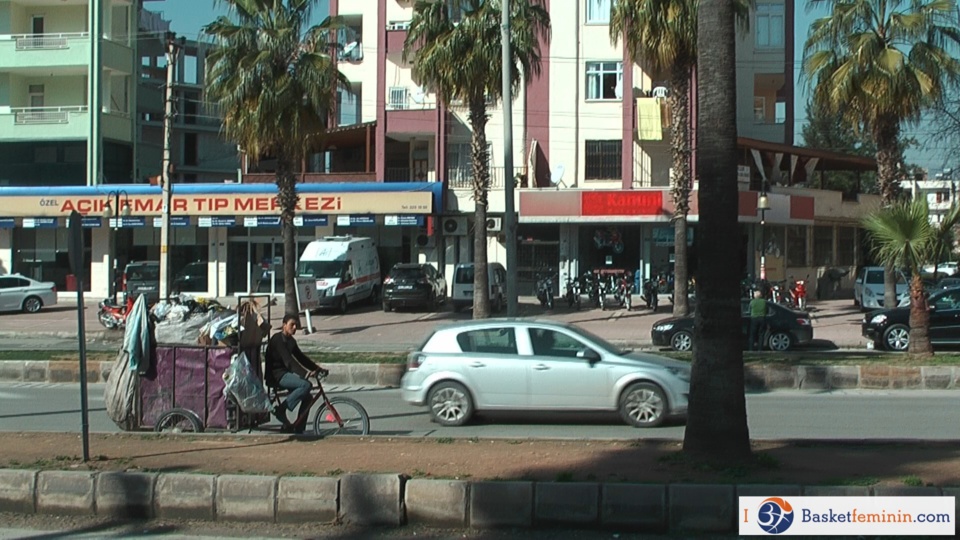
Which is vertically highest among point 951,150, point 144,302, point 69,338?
point 951,150

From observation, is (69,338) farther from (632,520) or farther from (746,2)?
(632,520)

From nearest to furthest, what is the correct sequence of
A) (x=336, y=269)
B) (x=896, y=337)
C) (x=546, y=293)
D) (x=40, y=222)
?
(x=896, y=337)
(x=336, y=269)
(x=546, y=293)
(x=40, y=222)

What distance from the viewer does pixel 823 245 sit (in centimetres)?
4503

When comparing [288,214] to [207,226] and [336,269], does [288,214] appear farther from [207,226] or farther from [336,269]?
[207,226]

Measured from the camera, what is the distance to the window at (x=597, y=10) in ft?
131

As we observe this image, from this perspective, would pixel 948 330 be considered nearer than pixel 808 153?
Yes

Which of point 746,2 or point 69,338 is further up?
point 746,2

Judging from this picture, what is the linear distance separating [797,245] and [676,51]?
16352mm

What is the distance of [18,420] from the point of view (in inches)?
599

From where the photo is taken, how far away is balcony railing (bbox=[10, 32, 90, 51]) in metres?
43.9

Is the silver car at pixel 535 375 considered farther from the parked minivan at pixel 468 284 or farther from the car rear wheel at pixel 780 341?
the parked minivan at pixel 468 284

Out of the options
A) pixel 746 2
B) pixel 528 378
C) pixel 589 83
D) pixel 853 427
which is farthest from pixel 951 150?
pixel 528 378

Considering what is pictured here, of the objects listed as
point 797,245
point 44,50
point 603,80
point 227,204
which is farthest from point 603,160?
point 44,50

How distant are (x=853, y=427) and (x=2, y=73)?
41376 millimetres
